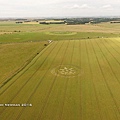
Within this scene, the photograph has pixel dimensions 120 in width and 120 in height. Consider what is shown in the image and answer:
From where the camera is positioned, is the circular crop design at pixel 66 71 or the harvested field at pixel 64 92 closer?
the harvested field at pixel 64 92

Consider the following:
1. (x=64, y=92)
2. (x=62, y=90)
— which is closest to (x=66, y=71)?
(x=62, y=90)

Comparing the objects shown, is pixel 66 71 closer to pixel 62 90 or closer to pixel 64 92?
pixel 62 90

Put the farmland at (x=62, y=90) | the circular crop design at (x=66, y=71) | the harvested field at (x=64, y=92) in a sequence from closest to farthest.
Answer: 1. the harvested field at (x=64, y=92)
2. the farmland at (x=62, y=90)
3. the circular crop design at (x=66, y=71)

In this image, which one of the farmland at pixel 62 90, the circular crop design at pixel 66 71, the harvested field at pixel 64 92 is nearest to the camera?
the harvested field at pixel 64 92

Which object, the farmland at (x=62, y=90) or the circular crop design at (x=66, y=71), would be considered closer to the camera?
the farmland at (x=62, y=90)

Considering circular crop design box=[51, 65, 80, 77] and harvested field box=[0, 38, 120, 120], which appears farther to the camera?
circular crop design box=[51, 65, 80, 77]

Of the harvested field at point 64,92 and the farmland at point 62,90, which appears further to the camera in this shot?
the farmland at point 62,90
